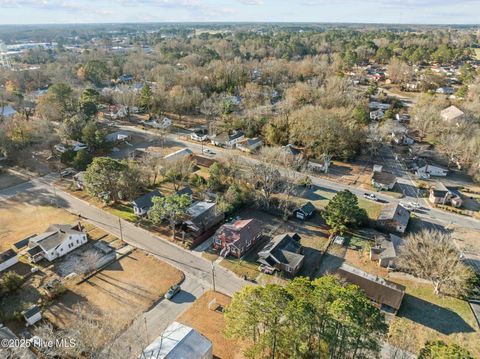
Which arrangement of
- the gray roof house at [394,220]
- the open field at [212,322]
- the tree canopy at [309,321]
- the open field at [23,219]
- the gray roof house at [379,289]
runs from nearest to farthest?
the tree canopy at [309,321], the open field at [212,322], the gray roof house at [379,289], the open field at [23,219], the gray roof house at [394,220]

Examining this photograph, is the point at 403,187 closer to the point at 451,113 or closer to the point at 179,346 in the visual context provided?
the point at 451,113

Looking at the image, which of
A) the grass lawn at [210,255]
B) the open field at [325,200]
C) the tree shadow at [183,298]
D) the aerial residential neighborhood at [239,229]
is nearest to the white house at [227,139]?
the aerial residential neighborhood at [239,229]

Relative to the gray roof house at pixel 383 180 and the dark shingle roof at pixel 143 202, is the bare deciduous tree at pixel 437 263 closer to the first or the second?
the gray roof house at pixel 383 180

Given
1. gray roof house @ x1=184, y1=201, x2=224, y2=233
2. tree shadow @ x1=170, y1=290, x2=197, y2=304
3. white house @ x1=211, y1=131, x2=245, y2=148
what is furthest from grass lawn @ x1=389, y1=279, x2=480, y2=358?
white house @ x1=211, y1=131, x2=245, y2=148

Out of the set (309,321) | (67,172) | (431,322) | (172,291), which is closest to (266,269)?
(172,291)

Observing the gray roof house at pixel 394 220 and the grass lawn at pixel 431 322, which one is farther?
the gray roof house at pixel 394 220

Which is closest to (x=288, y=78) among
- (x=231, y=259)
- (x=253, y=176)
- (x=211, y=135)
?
(x=211, y=135)
